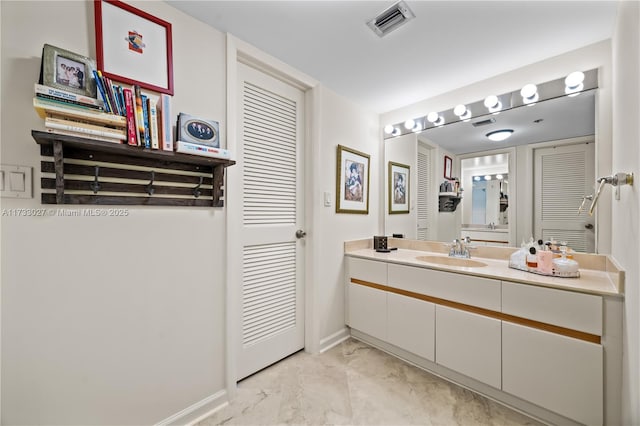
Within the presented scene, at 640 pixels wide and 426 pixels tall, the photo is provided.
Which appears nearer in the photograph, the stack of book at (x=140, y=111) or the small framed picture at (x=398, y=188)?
the stack of book at (x=140, y=111)

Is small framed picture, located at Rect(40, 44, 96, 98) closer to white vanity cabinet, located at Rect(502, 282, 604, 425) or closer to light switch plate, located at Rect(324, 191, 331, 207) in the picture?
light switch plate, located at Rect(324, 191, 331, 207)

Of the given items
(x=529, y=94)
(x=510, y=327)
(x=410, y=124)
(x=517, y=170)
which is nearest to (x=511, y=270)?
(x=510, y=327)

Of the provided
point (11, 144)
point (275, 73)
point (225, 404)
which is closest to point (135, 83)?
point (11, 144)

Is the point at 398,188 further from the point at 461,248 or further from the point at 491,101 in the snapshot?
the point at 491,101

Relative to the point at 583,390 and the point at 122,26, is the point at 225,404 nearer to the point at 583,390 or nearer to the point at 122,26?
the point at 583,390

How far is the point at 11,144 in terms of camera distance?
0.99 m

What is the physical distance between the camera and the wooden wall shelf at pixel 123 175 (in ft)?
3.43

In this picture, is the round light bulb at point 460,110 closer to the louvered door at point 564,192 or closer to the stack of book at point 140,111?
the louvered door at point 564,192

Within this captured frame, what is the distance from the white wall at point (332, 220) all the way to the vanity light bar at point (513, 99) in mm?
A: 607

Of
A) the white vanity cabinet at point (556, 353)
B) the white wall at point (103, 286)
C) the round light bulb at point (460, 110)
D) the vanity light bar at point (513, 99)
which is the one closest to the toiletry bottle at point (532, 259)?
the white vanity cabinet at point (556, 353)

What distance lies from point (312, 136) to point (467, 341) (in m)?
1.83

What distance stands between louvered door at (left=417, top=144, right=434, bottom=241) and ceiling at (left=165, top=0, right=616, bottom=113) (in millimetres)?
688

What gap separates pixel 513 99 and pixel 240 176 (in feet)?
6.90

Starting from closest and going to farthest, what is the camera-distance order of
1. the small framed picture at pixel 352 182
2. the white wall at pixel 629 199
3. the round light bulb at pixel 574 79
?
the white wall at pixel 629 199, the round light bulb at pixel 574 79, the small framed picture at pixel 352 182
